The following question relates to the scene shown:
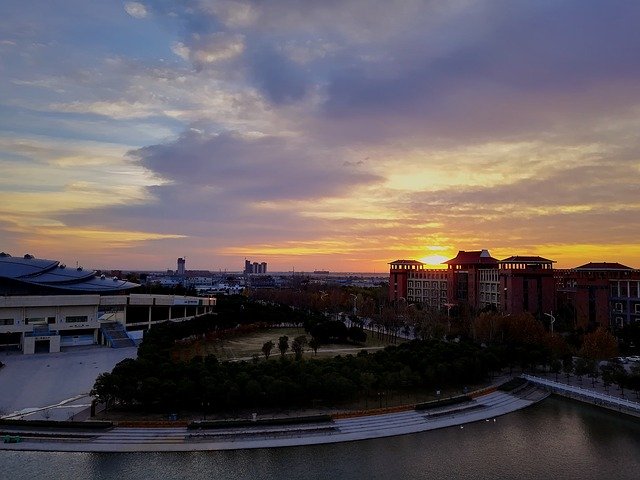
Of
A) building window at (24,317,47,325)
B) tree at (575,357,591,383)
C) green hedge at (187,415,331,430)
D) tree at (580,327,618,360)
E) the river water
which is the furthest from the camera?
building window at (24,317,47,325)

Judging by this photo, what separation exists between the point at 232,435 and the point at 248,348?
1310cm

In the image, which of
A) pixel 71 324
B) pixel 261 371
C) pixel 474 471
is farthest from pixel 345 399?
pixel 71 324

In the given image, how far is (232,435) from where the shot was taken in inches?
556

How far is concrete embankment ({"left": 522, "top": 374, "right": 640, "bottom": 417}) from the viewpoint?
16734 mm

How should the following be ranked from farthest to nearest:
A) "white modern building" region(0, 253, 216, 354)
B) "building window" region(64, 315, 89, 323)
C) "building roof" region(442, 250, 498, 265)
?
"building roof" region(442, 250, 498, 265) → "building window" region(64, 315, 89, 323) → "white modern building" region(0, 253, 216, 354)

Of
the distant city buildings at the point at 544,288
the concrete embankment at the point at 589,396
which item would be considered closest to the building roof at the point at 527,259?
the distant city buildings at the point at 544,288

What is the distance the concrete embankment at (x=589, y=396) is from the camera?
659 inches

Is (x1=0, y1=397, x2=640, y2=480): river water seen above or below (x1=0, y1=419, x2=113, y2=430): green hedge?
below

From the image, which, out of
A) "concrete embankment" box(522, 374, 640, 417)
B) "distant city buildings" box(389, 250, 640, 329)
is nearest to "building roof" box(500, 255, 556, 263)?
"distant city buildings" box(389, 250, 640, 329)

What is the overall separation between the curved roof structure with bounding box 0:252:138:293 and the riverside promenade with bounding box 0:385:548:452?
57.5 feet

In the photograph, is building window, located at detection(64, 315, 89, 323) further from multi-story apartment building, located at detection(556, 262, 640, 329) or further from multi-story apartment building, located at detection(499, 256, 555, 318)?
multi-story apartment building, located at detection(556, 262, 640, 329)

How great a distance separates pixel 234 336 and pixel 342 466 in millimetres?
20197

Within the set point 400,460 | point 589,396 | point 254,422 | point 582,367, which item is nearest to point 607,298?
point 582,367

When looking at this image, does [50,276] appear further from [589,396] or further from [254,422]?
Result: [589,396]
